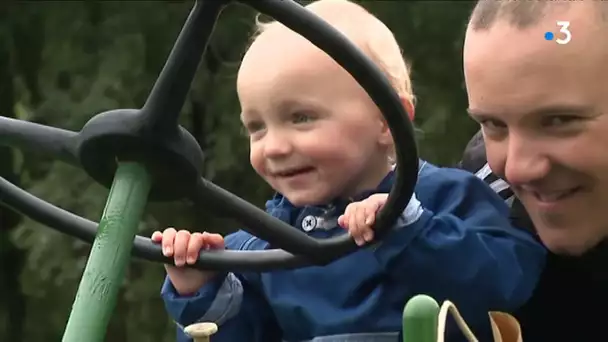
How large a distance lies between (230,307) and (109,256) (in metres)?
0.41

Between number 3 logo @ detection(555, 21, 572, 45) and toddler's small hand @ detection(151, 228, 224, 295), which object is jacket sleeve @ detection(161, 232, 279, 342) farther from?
number 3 logo @ detection(555, 21, 572, 45)

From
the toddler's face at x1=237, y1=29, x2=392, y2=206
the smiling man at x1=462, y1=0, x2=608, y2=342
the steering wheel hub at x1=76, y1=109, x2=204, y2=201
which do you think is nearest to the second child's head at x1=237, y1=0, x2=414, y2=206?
the toddler's face at x1=237, y1=29, x2=392, y2=206

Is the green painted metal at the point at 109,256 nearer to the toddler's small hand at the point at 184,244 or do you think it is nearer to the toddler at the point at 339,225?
the toddler's small hand at the point at 184,244

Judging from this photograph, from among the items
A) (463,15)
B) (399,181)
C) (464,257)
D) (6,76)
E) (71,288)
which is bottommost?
(71,288)

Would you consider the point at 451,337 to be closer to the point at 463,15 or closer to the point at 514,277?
the point at 514,277

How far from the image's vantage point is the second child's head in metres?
0.99

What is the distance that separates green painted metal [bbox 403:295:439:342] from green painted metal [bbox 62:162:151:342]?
0.21 meters

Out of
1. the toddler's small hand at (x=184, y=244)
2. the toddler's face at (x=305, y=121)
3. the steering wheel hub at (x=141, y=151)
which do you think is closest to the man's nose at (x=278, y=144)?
the toddler's face at (x=305, y=121)

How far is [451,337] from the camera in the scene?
100 cm

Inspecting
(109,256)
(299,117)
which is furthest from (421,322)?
(299,117)

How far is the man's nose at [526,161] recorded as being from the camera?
895mm

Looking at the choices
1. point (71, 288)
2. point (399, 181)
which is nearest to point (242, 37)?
point (71, 288)

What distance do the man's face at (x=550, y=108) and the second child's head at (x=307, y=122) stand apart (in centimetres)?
12

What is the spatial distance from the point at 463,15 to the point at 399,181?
2.07 metres
